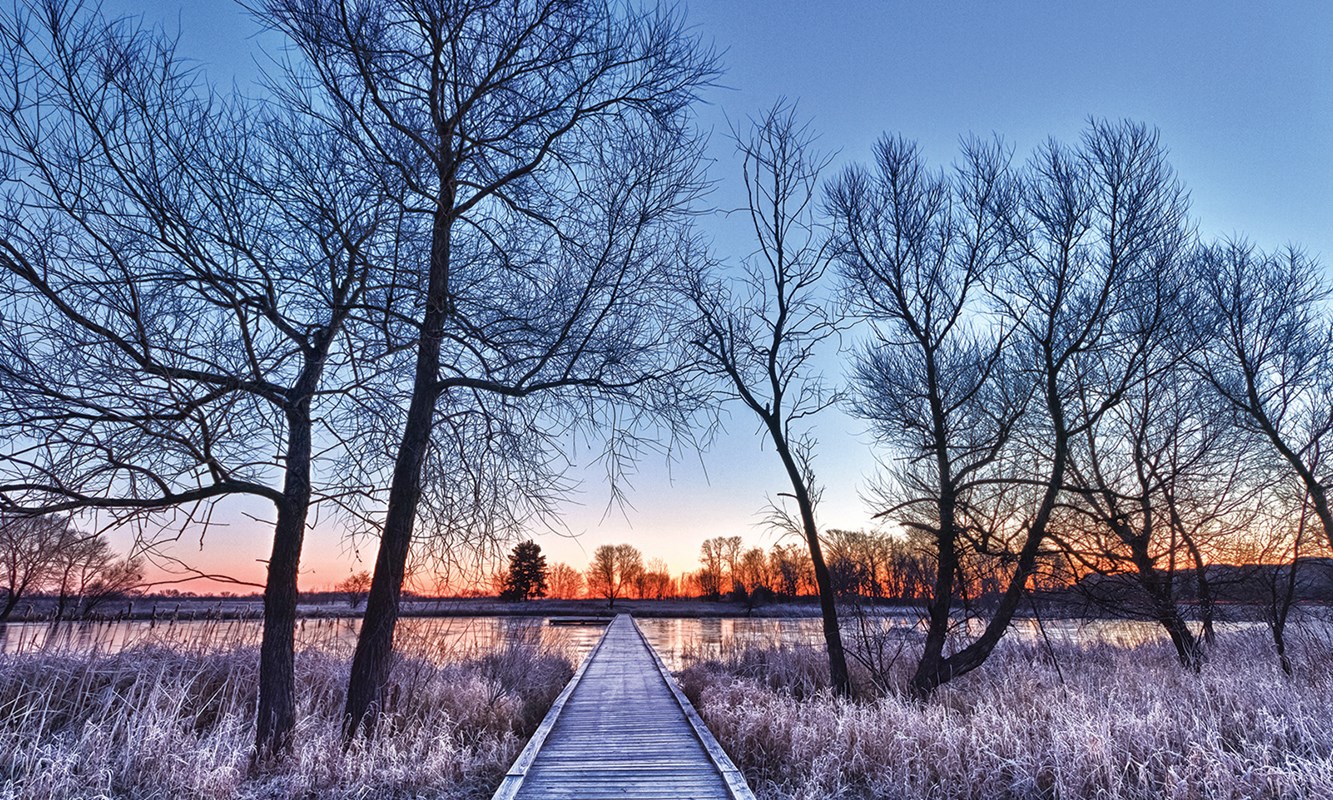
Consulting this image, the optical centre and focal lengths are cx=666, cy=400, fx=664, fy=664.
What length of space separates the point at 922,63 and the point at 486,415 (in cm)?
944

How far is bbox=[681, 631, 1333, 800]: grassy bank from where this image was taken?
5.13m

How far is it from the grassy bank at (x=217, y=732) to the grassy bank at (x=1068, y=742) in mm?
2969

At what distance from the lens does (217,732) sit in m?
5.86

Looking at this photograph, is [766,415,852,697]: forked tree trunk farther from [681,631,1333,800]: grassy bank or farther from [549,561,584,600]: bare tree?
[549,561,584,600]: bare tree

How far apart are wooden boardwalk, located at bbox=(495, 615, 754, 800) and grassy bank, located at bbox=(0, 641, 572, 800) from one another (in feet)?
1.53

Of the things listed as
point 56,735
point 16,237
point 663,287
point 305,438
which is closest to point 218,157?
point 16,237

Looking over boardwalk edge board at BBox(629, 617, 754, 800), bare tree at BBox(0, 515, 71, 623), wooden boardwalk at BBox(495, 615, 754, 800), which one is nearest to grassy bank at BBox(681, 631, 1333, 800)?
boardwalk edge board at BBox(629, 617, 754, 800)

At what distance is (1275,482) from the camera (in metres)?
10.7

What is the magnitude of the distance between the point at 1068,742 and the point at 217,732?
7429mm

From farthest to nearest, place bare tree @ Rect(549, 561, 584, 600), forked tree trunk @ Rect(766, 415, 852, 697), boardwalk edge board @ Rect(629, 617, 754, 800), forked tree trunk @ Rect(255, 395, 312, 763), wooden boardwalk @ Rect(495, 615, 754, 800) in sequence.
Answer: bare tree @ Rect(549, 561, 584, 600) → forked tree trunk @ Rect(766, 415, 852, 697) → forked tree trunk @ Rect(255, 395, 312, 763) → wooden boardwalk @ Rect(495, 615, 754, 800) → boardwalk edge board @ Rect(629, 617, 754, 800)

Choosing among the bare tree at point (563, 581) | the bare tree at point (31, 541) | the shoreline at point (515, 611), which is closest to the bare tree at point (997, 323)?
the shoreline at point (515, 611)

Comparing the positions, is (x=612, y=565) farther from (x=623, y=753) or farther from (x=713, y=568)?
(x=623, y=753)

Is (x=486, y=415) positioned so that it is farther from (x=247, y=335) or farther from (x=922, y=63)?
(x=922, y=63)

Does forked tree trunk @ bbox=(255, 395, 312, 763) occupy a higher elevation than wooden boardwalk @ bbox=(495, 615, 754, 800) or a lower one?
higher
